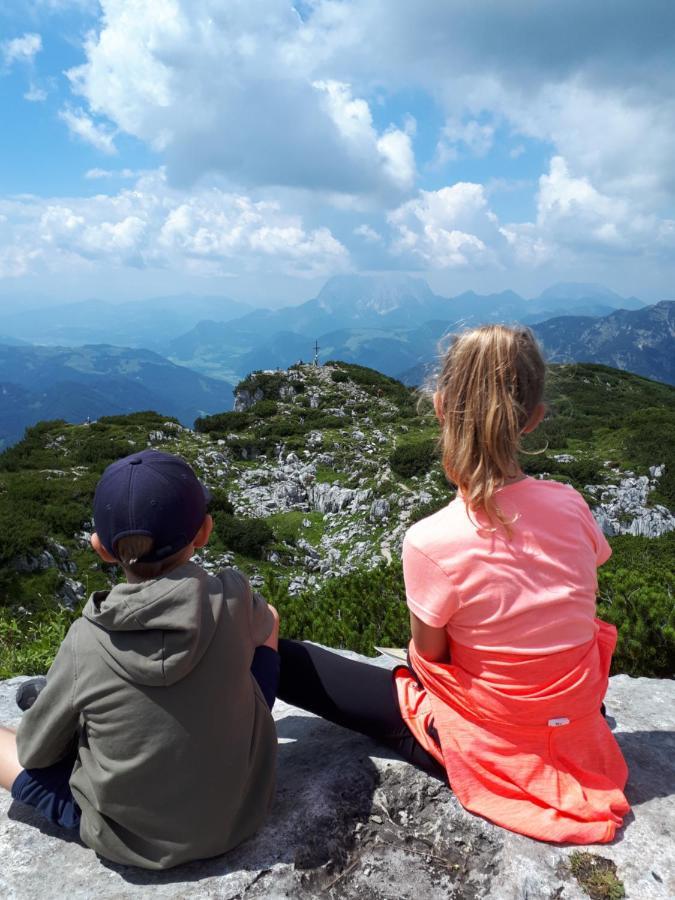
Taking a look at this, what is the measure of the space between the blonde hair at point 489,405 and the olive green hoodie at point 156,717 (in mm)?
1131

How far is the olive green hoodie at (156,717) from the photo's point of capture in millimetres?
2225

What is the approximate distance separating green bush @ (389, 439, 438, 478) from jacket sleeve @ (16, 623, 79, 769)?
60.1 feet

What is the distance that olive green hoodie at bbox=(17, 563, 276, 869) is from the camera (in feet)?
7.30

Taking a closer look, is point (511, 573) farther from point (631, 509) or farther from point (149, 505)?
point (631, 509)

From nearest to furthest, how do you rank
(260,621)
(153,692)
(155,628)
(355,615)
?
(155,628), (153,692), (260,621), (355,615)

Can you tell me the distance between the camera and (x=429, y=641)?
264 cm

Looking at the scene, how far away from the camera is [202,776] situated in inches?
94.6

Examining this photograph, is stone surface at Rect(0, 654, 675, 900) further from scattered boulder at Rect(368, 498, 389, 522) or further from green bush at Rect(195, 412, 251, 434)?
green bush at Rect(195, 412, 251, 434)

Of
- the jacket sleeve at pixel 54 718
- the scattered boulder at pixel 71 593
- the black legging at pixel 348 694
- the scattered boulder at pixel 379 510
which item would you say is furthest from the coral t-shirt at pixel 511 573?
the scattered boulder at pixel 379 510

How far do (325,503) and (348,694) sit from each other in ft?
57.1

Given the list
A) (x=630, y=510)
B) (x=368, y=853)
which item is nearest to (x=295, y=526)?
(x=630, y=510)

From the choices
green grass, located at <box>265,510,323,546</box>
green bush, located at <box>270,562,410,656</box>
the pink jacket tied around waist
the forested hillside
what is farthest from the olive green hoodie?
green grass, located at <box>265,510,323,546</box>

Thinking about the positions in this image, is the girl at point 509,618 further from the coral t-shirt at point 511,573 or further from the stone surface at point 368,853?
the stone surface at point 368,853

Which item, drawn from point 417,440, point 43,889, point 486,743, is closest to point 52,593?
point 43,889
